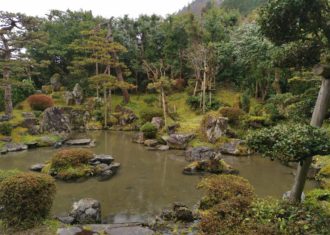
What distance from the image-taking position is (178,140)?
18.5 metres

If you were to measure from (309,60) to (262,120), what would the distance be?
13.4 m

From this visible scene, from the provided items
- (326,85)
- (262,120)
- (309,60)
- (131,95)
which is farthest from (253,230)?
(131,95)

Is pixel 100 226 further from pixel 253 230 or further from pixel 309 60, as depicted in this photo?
pixel 309 60

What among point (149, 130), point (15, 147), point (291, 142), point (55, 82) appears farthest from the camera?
point (55, 82)

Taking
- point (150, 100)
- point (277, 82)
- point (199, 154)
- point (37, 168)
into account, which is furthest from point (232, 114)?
point (37, 168)

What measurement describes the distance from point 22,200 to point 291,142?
19.3 feet

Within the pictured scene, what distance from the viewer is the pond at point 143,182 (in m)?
9.55

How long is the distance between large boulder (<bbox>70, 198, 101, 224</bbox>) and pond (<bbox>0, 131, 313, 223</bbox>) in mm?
487

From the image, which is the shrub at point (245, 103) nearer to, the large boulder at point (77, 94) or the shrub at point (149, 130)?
the shrub at point (149, 130)

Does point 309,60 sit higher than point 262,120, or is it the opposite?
point 309,60

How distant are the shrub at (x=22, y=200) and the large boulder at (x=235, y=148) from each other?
1143 centimetres

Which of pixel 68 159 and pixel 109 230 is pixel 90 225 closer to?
pixel 109 230

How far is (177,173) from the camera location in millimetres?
13375

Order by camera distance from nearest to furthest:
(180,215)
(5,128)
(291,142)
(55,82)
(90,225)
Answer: (291,142)
(90,225)
(180,215)
(5,128)
(55,82)
